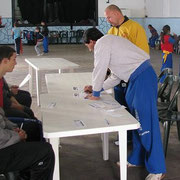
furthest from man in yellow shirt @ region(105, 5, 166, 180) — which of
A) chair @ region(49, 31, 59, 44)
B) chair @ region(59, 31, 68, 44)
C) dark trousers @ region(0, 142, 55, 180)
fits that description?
chair @ region(59, 31, 68, 44)

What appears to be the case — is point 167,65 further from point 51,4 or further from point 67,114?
point 51,4

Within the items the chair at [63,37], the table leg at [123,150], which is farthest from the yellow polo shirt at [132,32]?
the chair at [63,37]

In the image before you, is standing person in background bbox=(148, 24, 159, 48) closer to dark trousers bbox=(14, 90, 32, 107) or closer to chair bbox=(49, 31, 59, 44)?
chair bbox=(49, 31, 59, 44)

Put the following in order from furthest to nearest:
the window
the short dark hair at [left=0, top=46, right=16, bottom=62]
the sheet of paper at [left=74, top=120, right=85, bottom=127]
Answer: the window → the short dark hair at [left=0, top=46, right=16, bottom=62] → the sheet of paper at [left=74, top=120, right=85, bottom=127]

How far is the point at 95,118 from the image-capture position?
6.70 feet

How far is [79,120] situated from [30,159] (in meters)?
0.40

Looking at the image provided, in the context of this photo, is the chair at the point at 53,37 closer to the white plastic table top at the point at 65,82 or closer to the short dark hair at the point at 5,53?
the white plastic table top at the point at 65,82

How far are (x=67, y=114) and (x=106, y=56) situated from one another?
52 centimetres

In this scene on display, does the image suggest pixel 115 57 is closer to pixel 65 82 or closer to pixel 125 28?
pixel 125 28

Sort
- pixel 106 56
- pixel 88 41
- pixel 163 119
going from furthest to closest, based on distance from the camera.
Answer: pixel 163 119, pixel 88 41, pixel 106 56

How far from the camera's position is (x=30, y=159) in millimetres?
1823

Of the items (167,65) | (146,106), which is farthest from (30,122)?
(167,65)

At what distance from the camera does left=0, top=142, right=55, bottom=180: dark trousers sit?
5.93 feet

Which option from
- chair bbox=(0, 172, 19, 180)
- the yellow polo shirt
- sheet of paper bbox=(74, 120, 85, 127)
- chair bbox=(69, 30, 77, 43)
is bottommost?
chair bbox=(0, 172, 19, 180)
